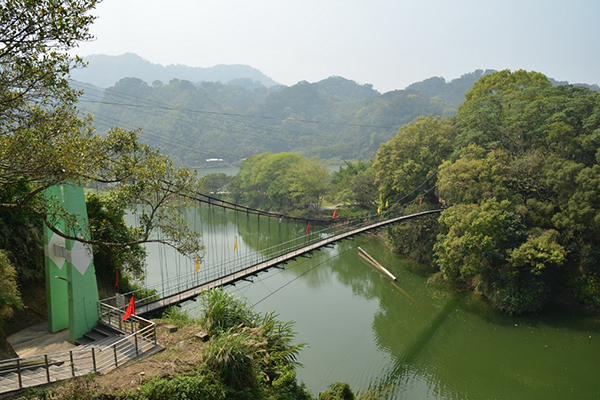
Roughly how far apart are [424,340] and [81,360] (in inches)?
288

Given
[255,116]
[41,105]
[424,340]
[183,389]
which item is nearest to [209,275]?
[424,340]

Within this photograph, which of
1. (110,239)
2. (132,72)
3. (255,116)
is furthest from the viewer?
(132,72)

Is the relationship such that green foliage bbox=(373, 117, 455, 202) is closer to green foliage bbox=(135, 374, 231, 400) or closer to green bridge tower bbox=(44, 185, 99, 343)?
green bridge tower bbox=(44, 185, 99, 343)

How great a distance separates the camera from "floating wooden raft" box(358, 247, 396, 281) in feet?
46.0

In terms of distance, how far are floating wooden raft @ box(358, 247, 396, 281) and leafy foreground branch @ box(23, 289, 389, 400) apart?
6.91 m

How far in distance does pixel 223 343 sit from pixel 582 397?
21.8ft

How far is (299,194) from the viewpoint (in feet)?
78.1

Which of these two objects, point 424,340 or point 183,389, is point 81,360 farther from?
point 424,340

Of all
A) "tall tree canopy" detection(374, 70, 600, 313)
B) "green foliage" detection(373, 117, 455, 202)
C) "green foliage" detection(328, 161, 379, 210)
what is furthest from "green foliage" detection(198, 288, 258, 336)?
"green foliage" detection(328, 161, 379, 210)

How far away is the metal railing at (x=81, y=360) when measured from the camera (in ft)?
14.6

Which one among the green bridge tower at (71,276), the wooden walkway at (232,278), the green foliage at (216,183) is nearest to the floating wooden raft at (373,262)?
the wooden walkway at (232,278)

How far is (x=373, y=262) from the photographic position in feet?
50.5

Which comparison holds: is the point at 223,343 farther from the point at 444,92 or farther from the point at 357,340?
the point at 444,92

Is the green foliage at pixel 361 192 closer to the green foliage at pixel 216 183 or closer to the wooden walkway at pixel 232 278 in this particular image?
the green foliage at pixel 216 183
